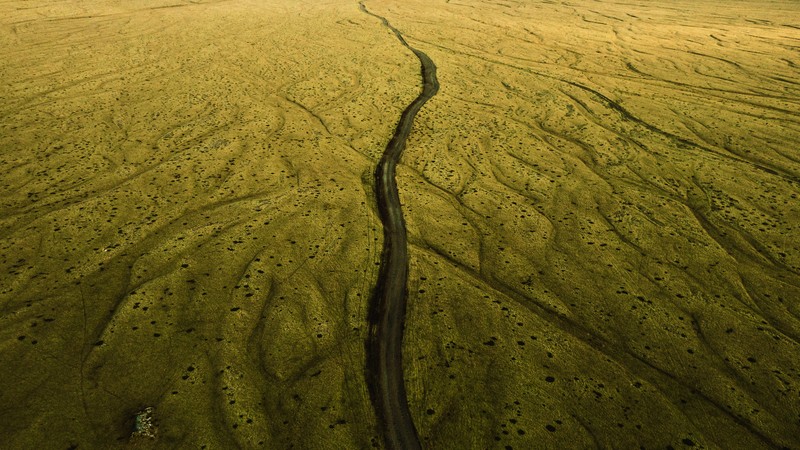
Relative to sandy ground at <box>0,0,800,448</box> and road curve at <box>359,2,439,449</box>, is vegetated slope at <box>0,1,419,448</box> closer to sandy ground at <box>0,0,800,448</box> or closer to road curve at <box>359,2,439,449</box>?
sandy ground at <box>0,0,800,448</box>

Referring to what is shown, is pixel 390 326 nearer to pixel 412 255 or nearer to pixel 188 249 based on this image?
pixel 412 255

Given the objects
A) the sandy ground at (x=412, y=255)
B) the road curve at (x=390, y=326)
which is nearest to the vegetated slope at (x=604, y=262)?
the sandy ground at (x=412, y=255)

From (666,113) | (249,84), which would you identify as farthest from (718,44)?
(249,84)

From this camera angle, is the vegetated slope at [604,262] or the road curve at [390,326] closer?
the road curve at [390,326]

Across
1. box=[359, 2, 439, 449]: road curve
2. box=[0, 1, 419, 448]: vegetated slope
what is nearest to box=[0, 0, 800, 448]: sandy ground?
box=[0, 1, 419, 448]: vegetated slope

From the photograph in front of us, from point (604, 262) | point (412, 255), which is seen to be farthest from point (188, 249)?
point (604, 262)

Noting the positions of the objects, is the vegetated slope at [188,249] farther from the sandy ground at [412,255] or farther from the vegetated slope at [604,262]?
the vegetated slope at [604,262]
